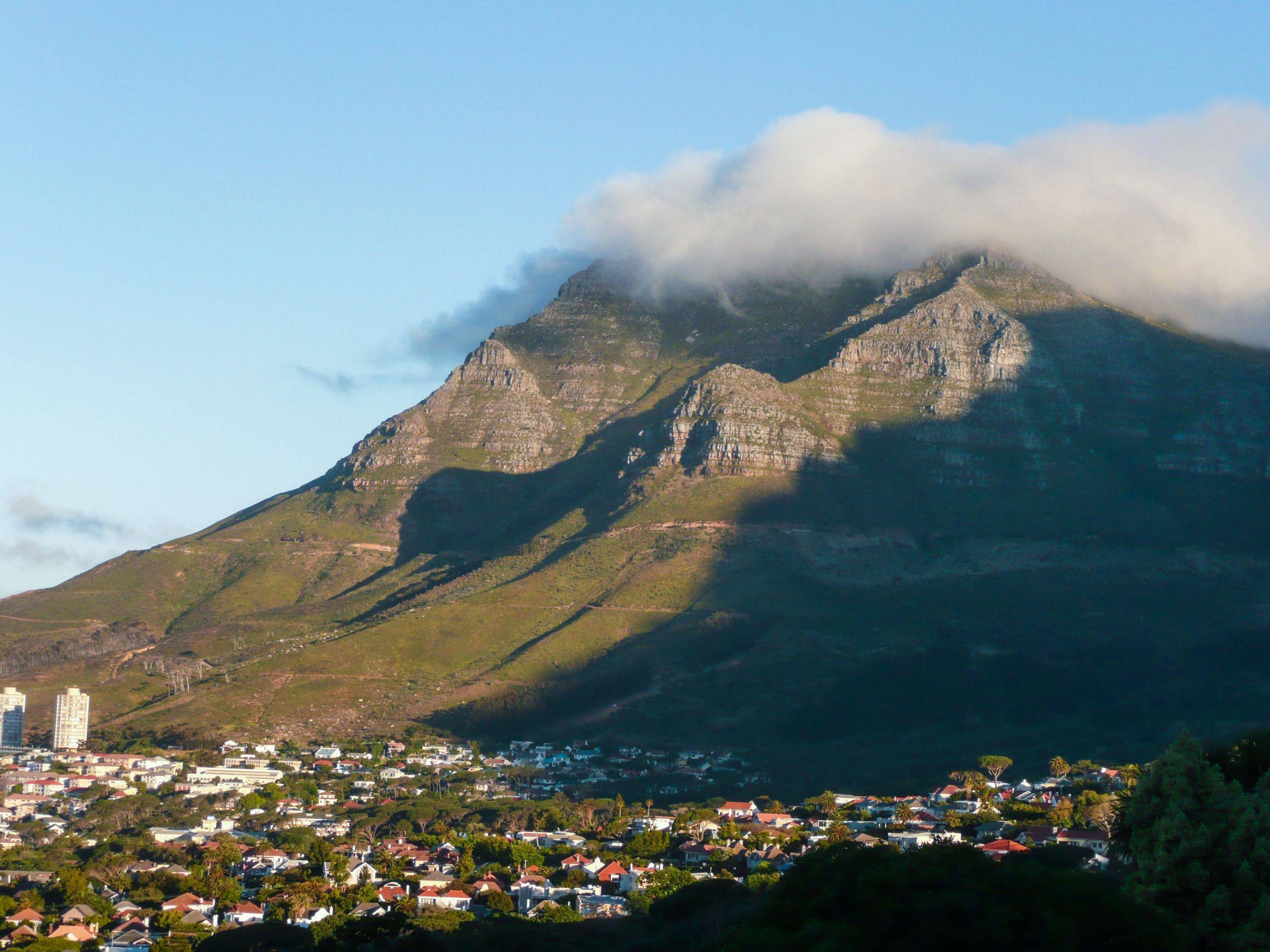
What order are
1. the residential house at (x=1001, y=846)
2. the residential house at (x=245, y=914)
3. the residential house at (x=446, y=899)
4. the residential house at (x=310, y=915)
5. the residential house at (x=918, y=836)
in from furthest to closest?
the residential house at (x=918, y=836) → the residential house at (x=446, y=899) → the residential house at (x=245, y=914) → the residential house at (x=310, y=915) → the residential house at (x=1001, y=846)

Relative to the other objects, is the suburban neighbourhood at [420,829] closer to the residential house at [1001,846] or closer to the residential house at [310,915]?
the residential house at [310,915]

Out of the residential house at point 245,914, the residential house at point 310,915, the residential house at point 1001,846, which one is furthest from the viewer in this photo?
the residential house at point 245,914

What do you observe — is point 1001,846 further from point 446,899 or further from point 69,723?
point 69,723

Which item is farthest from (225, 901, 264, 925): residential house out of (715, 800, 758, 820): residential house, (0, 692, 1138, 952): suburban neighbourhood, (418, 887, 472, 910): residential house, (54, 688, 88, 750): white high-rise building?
(54, 688, 88, 750): white high-rise building

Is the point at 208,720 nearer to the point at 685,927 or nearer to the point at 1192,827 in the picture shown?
the point at 685,927

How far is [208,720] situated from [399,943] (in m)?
125

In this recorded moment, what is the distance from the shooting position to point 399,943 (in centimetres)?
7612

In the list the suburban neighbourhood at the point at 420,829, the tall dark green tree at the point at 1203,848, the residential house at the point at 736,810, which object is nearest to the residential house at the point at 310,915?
the suburban neighbourhood at the point at 420,829

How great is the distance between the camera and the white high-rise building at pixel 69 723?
7712 inches

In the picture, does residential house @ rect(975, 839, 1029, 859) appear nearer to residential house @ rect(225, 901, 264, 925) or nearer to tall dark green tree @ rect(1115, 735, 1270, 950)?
tall dark green tree @ rect(1115, 735, 1270, 950)

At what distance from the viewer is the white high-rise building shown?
195875 millimetres

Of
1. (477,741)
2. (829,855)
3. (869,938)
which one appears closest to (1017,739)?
(477,741)

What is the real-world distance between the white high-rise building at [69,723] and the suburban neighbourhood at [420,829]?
0.43m

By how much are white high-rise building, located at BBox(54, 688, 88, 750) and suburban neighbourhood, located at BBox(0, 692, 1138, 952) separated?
0.43 meters
